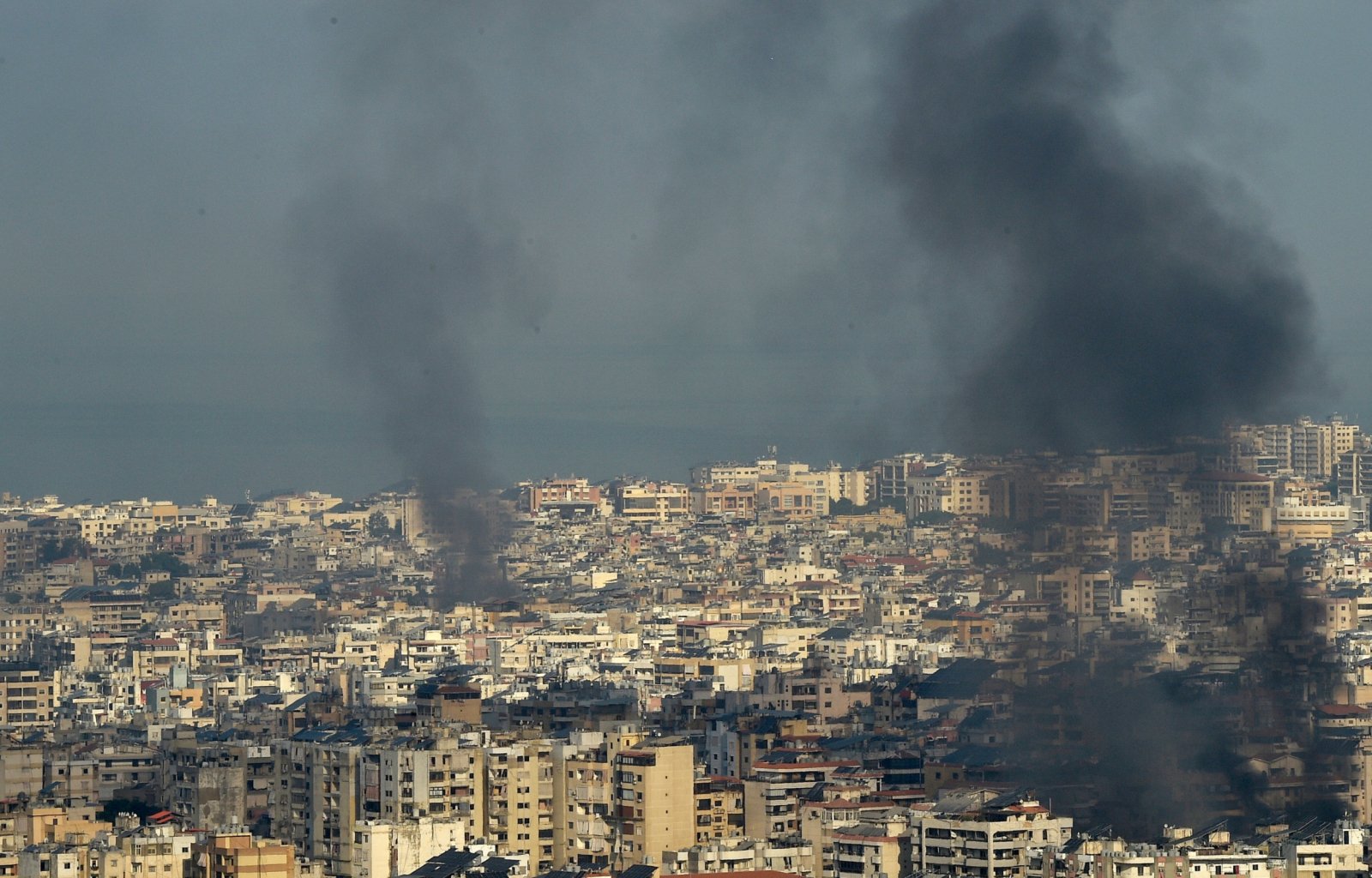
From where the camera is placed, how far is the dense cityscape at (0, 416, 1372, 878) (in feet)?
64.5

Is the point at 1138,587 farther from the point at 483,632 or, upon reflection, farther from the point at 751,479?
the point at 751,479

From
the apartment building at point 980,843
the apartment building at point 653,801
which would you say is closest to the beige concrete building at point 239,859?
the apartment building at point 653,801

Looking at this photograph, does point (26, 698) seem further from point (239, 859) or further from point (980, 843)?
point (980, 843)

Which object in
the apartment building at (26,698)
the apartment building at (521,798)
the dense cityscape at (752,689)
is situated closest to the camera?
the dense cityscape at (752,689)

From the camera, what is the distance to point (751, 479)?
237 feet

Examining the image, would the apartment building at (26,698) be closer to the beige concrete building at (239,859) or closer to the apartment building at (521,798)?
the apartment building at (521,798)

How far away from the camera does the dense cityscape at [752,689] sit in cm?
1967

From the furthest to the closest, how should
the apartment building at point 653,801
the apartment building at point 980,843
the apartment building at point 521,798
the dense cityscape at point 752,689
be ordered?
the apartment building at point 521,798, the apartment building at point 653,801, the dense cityscape at point 752,689, the apartment building at point 980,843

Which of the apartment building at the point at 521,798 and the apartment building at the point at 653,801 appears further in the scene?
the apartment building at the point at 521,798

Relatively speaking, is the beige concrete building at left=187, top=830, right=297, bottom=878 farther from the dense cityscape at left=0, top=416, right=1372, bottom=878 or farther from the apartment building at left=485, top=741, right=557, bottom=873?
the apartment building at left=485, top=741, right=557, bottom=873

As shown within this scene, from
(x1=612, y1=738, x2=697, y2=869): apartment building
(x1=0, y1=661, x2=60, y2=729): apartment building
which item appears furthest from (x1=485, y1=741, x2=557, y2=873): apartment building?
(x1=0, y1=661, x2=60, y2=729): apartment building

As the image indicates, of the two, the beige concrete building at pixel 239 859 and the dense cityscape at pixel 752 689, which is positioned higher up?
the dense cityscape at pixel 752 689

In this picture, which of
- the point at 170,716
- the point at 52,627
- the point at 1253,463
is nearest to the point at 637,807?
the point at 170,716

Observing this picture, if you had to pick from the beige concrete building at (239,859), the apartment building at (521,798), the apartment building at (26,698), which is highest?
the apartment building at (26,698)
